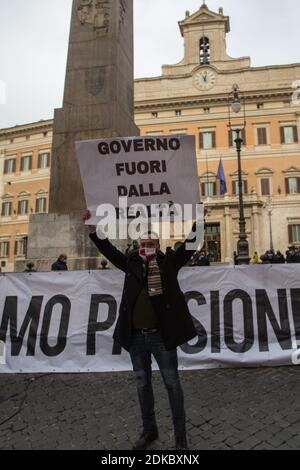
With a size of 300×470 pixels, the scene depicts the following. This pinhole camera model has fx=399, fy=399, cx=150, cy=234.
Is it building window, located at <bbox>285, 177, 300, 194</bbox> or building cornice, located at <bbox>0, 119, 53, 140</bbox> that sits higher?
building cornice, located at <bbox>0, 119, 53, 140</bbox>

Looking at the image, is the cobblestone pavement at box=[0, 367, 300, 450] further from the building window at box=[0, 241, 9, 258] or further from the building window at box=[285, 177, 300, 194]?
the building window at box=[0, 241, 9, 258]

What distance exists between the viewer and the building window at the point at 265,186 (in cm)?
3959

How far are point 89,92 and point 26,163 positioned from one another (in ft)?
138

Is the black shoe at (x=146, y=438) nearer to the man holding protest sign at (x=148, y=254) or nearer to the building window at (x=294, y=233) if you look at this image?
the man holding protest sign at (x=148, y=254)

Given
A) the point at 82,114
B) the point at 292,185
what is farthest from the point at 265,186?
the point at 82,114

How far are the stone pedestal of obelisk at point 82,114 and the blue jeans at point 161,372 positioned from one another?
13.8ft

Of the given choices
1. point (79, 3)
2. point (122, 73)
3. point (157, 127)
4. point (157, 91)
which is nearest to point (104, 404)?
point (122, 73)

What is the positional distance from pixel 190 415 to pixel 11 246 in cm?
4554

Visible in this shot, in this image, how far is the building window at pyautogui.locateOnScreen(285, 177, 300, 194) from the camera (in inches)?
1533

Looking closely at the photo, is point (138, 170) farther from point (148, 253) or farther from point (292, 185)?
point (292, 185)

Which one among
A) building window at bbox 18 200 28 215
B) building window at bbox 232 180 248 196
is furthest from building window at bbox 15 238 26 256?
building window at bbox 232 180 248 196

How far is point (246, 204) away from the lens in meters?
37.9

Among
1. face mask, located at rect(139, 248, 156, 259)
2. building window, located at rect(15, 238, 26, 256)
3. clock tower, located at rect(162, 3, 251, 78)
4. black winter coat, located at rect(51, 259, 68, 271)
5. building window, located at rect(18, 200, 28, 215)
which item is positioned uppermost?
clock tower, located at rect(162, 3, 251, 78)

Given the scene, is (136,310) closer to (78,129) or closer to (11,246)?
(78,129)
